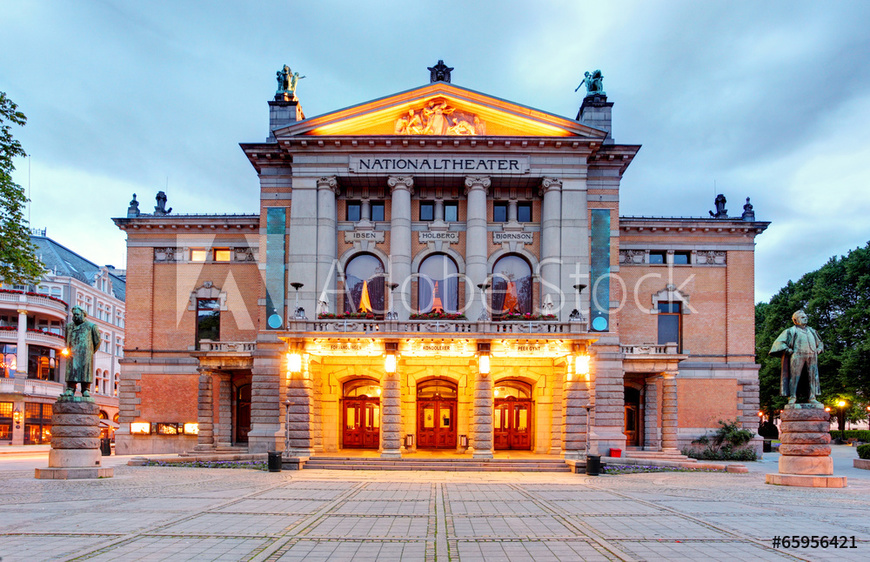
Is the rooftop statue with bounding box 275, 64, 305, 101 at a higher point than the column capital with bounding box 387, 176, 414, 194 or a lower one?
higher

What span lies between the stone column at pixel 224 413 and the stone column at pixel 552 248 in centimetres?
1899

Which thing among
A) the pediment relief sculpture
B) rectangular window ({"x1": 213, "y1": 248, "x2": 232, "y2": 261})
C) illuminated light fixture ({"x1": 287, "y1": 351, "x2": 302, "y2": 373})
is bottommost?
illuminated light fixture ({"x1": 287, "y1": 351, "x2": 302, "y2": 373})

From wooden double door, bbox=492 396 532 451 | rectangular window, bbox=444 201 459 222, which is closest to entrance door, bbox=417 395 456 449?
wooden double door, bbox=492 396 532 451

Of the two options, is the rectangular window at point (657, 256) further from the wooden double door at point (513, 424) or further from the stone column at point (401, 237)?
the stone column at point (401, 237)

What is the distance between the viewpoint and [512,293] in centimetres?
3884

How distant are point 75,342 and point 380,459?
14.0m

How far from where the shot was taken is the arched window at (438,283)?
129 feet

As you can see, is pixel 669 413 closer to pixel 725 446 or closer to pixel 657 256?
pixel 725 446

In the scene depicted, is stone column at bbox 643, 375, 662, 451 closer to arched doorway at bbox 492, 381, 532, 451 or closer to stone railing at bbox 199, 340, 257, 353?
arched doorway at bbox 492, 381, 532, 451

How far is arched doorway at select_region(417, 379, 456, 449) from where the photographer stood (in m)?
38.4

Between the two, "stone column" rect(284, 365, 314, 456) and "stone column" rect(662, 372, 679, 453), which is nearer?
"stone column" rect(284, 365, 314, 456)

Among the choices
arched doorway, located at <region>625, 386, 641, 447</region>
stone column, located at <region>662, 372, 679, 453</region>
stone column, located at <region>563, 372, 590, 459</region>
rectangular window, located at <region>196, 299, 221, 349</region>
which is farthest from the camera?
rectangular window, located at <region>196, 299, 221, 349</region>

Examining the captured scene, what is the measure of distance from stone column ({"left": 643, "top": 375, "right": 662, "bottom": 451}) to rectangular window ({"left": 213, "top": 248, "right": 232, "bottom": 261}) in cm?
2716

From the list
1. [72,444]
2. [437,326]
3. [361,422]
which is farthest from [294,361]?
[72,444]
